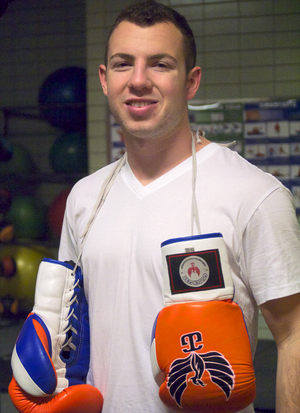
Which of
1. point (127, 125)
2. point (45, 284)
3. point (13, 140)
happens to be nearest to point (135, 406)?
point (45, 284)

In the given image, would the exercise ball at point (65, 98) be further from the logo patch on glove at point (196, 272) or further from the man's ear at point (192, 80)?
the logo patch on glove at point (196, 272)

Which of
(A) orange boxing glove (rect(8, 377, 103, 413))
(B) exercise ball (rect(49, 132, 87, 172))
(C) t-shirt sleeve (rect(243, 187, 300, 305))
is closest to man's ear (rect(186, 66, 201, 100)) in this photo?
(C) t-shirt sleeve (rect(243, 187, 300, 305))

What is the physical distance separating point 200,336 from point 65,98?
261 cm

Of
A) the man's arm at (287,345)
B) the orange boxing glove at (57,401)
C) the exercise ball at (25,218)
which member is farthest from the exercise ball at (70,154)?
the man's arm at (287,345)

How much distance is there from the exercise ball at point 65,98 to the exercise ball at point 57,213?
1.86ft

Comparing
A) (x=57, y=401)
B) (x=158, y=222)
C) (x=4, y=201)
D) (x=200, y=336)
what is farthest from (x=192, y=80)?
(x=4, y=201)

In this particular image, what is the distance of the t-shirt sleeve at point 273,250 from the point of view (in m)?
0.80

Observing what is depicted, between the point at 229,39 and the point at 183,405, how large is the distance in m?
2.75

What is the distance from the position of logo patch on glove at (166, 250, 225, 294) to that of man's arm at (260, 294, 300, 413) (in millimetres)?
145

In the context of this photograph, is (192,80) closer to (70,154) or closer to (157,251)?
(157,251)

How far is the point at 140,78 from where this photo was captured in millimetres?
905

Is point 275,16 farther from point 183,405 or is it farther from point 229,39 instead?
point 183,405

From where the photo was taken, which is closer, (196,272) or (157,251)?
(196,272)

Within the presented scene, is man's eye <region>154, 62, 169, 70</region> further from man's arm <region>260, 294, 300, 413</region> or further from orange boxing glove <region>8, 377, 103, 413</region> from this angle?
orange boxing glove <region>8, 377, 103, 413</region>
